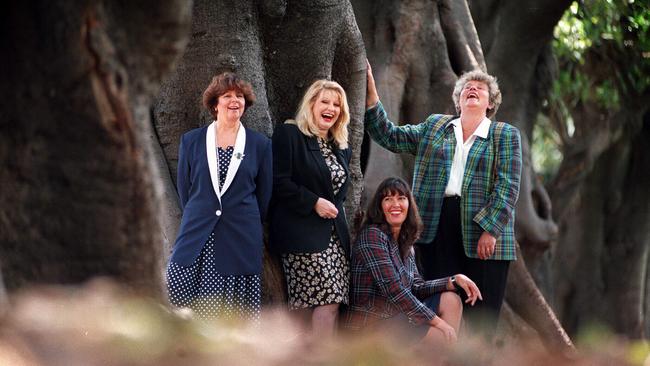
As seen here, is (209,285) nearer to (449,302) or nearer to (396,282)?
(396,282)

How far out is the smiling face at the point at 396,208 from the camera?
6609 mm

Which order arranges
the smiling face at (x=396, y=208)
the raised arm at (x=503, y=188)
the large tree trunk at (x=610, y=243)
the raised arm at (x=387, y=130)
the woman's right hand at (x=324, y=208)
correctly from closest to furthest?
1. the woman's right hand at (x=324, y=208)
2. the smiling face at (x=396, y=208)
3. the raised arm at (x=503, y=188)
4. the raised arm at (x=387, y=130)
5. the large tree trunk at (x=610, y=243)

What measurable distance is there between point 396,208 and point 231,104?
48.2 inches

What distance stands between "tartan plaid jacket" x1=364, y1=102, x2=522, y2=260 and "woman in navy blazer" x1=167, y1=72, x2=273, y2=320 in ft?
4.48

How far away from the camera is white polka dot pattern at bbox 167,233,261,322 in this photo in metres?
5.96

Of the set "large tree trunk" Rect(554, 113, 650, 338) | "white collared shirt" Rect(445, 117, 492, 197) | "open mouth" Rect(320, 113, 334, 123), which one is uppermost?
"open mouth" Rect(320, 113, 334, 123)

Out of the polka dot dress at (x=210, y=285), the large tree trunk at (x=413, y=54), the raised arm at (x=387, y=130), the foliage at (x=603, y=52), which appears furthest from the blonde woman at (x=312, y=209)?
the foliage at (x=603, y=52)

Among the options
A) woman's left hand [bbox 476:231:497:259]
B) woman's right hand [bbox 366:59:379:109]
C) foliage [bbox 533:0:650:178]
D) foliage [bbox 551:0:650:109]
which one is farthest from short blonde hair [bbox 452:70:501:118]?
foliage [bbox 551:0:650:109]

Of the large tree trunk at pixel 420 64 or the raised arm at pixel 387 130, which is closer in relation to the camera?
the raised arm at pixel 387 130

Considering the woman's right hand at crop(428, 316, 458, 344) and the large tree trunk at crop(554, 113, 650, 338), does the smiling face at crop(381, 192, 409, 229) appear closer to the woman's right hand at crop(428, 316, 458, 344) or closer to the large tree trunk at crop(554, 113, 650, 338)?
the woman's right hand at crop(428, 316, 458, 344)

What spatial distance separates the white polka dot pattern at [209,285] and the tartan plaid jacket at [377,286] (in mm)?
685

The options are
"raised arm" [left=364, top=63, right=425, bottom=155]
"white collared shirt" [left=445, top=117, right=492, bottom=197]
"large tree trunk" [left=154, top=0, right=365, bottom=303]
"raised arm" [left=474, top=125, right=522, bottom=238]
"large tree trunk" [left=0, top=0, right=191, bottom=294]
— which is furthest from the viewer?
"raised arm" [left=364, top=63, right=425, bottom=155]

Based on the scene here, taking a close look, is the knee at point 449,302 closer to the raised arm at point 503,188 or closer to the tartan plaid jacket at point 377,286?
the tartan plaid jacket at point 377,286

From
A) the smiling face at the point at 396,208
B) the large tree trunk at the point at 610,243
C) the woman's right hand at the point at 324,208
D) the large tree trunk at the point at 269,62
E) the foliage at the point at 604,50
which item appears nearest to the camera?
the woman's right hand at the point at 324,208
